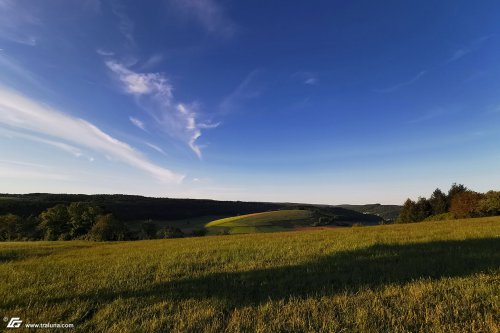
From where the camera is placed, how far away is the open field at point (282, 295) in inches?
269

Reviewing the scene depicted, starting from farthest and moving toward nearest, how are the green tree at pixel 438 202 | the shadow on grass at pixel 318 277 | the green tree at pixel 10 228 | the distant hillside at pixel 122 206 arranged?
the distant hillside at pixel 122 206, the green tree at pixel 438 202, the green tree at pixel 10 228, the shadow on grass at pixel 318 277

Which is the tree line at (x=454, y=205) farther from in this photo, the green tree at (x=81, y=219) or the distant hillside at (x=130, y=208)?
the green tree at (x=81, y=219)

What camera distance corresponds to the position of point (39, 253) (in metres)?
27.1

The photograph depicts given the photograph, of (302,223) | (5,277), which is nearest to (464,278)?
(5,277)

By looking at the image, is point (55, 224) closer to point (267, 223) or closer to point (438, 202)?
point (267, 223)

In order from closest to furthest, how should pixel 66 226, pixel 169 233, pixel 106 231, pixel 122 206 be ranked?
pixel 106 231, pixel 66 226, pixel 169 233, pixel 122 206

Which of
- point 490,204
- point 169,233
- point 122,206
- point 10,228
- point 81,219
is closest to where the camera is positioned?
point 490,204

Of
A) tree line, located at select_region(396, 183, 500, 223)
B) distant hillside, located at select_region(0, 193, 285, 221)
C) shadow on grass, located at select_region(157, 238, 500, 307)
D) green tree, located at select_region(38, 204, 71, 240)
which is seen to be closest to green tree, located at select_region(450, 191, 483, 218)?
tree line, located at select_region(396, 183, 500, 223)

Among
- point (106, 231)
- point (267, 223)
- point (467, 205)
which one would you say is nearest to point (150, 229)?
point (106, 231)

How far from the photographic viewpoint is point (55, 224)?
82.1 meters

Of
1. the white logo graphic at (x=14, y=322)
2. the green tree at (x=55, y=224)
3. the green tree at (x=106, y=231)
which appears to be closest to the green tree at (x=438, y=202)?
the green tree at (x=106, y=231)

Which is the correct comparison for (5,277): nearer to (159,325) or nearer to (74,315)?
(74,315)

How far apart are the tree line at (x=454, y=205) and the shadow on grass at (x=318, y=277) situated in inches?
2750

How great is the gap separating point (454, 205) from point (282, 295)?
88.6 metres
